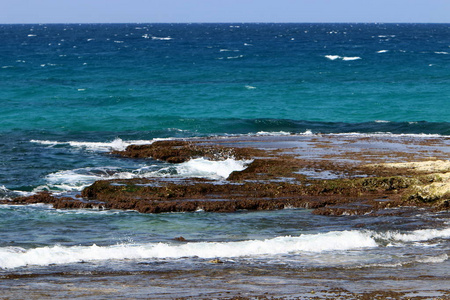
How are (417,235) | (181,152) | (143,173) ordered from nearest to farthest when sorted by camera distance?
(417,235) → (143,173) → (181,152)

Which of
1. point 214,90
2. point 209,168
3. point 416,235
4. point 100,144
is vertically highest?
point 214,90

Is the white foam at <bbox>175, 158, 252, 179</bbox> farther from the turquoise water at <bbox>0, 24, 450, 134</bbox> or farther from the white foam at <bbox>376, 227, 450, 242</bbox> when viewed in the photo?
the turquoise water at <bbox>0, 24, 450, 134</bbox>

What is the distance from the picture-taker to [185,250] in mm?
14039

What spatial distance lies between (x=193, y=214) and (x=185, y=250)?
389cm

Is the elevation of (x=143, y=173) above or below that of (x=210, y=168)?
below

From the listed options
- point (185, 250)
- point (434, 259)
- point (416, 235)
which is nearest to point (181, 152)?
point (185, 250)

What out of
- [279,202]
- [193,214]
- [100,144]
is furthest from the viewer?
[100,144]

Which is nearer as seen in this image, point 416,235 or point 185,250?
point 185,250

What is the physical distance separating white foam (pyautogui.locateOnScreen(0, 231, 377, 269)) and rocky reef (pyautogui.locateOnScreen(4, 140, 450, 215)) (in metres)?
3.04

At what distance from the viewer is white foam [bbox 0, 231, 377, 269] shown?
13375mm

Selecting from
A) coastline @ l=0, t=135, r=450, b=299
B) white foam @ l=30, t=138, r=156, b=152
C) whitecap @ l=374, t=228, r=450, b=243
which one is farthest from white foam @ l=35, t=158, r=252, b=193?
whitecap @ l=374, t=228, r=450, b=243

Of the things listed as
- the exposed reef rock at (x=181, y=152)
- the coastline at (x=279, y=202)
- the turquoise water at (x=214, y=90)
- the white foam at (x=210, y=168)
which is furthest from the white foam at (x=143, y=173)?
the turquoise water at (x=214, y=90)

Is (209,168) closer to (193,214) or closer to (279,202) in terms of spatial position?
(279,202)

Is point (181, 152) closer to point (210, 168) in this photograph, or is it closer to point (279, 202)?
point (210, 168)
